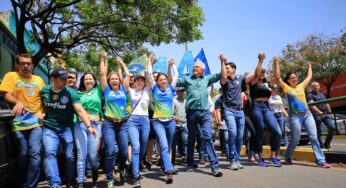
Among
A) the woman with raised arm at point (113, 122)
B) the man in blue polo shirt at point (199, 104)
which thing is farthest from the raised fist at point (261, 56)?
the woman with raised arm at point (113, 122)

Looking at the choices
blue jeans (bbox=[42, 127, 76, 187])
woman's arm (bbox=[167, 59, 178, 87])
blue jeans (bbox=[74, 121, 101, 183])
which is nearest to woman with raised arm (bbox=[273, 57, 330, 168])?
woman's arm (bbox=[167, 59, 178, 87])

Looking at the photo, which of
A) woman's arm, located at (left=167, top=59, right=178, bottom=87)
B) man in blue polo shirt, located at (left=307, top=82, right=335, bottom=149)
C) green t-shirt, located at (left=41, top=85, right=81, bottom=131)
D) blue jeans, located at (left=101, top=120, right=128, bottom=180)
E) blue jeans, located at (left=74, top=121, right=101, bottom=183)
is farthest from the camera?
man in blue polo shirt, located at (left=307, top=82, right=335, bottom=149)

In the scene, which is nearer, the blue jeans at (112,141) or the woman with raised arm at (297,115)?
the blue jeans at (112,141)

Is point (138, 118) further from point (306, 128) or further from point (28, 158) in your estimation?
point (306, 128)

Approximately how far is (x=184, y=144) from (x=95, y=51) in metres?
11.8

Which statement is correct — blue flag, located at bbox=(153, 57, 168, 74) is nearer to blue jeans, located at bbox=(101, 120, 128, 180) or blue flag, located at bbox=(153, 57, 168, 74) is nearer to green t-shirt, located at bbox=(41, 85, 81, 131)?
blue jeans, located at bbox=(101, 120, 128, 180)

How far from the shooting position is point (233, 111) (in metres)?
6.12

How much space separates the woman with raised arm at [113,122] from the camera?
16.2 ft

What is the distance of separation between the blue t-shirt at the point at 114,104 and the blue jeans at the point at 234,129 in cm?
200

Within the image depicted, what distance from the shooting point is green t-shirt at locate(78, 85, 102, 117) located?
209 inches

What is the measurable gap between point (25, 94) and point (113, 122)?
133 centimetres

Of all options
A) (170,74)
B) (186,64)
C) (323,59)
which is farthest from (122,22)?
(323,59)

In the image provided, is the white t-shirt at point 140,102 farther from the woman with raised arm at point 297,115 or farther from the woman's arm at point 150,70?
the woman with raised arm at point 297,115

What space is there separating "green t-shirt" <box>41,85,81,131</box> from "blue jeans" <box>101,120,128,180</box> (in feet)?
2.01
